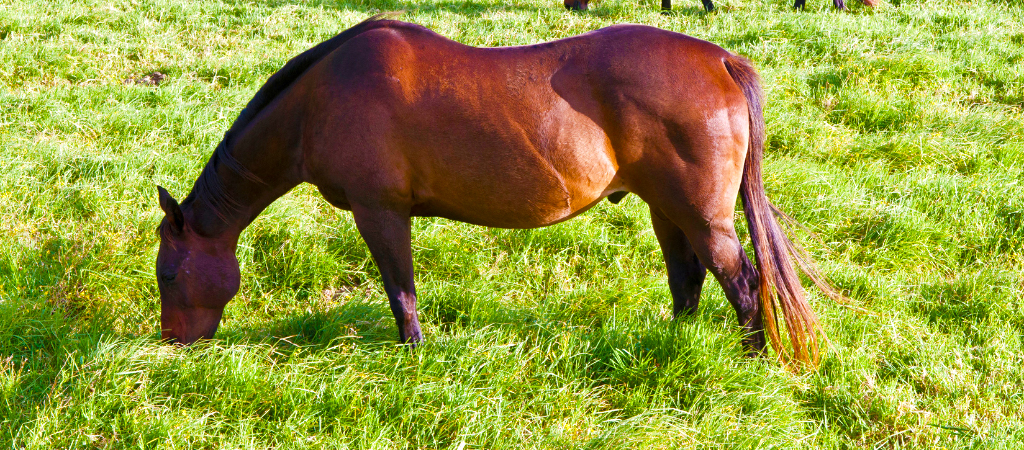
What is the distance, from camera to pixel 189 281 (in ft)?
10.7

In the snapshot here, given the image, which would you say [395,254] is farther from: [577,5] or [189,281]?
[577,5]

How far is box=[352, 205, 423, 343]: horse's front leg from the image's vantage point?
10.00 ft

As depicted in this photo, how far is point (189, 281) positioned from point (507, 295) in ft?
5.51

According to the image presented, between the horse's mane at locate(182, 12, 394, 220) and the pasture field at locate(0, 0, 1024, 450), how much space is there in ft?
2.35

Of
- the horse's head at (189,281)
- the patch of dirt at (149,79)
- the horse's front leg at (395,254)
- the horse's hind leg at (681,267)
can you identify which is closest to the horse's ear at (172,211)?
the horse's head at (189,281)

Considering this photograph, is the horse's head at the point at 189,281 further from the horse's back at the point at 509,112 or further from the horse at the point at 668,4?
the horse at the point at 668,4

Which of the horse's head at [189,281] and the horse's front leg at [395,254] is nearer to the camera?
the horse's front leg at [395,254]

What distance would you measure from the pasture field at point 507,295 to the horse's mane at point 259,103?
2.35 feet

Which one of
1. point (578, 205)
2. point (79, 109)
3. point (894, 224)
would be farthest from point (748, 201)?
point (79, 109)

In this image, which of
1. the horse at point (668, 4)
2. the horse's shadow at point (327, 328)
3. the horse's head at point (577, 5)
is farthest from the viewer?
the horse's head at point (577, 5)

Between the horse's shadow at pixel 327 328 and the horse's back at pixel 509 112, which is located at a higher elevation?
the horse's back at pixel 509 112

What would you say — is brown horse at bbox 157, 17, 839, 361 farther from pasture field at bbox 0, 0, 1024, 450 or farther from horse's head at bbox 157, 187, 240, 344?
pasture field at bbox 0, 0, 1024, 450

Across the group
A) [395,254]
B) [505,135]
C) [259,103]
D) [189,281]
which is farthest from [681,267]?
[189,281]

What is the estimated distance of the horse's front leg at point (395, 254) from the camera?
3.05m
